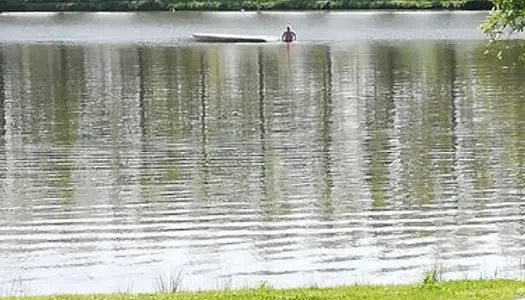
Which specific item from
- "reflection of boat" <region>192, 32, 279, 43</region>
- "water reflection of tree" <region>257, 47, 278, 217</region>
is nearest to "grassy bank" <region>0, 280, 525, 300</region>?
"water reflection of tree" <region>257, 47, 278, 217</region>

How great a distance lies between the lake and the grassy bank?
3.18m

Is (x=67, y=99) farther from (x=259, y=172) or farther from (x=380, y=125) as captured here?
(x=259, y=172)

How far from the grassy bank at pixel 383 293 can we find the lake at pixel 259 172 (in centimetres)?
318

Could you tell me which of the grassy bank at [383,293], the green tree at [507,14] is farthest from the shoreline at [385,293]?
the green tree at [507,14]

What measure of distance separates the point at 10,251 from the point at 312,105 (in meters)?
25.6

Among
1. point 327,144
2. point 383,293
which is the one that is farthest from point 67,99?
point 383,293

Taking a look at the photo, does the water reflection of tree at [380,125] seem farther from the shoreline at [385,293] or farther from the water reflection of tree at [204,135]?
the shoreline at [385,293]

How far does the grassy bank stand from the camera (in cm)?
1528

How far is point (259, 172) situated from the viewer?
32219 mm

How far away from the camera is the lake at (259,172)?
22016 millimetres

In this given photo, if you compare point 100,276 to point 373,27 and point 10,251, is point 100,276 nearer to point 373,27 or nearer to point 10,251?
point 10,251

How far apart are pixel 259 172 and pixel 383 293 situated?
54.6 feet

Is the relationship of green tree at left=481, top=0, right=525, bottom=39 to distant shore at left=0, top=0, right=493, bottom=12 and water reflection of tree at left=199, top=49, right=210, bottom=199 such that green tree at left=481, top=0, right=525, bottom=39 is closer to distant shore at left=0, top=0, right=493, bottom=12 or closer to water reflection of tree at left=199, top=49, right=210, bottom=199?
water reflection of tree at left=199, top=49, right=210, bottom=199

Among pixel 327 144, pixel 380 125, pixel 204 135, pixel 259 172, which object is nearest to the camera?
pixel 259 172
